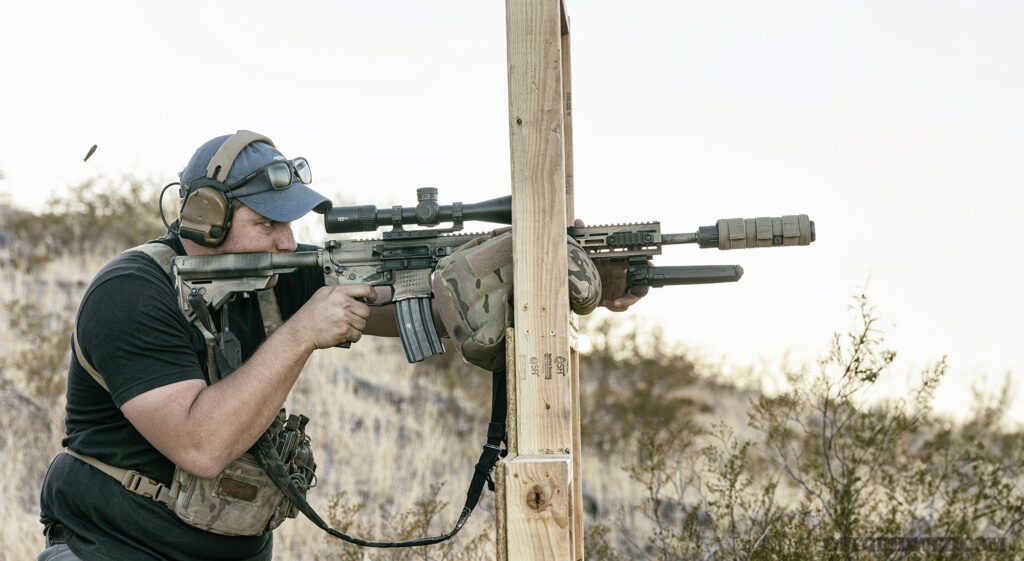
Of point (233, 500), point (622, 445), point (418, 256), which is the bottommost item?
point (622, 445)

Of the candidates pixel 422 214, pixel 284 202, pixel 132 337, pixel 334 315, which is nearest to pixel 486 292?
pixel 422 214

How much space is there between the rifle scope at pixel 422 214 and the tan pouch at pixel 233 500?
34.3 inches

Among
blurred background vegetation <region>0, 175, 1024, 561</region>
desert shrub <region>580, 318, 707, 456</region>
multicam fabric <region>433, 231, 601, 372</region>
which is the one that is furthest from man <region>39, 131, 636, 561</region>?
desert shrub <region>580, 318, 707, 456</region>

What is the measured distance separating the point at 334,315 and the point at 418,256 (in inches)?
15.2

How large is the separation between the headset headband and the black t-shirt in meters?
0.36

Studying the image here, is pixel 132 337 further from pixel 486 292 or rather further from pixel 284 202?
pixel 486 292

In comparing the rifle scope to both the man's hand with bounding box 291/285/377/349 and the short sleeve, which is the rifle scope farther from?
the short sleeve

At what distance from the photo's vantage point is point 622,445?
10.1 metres

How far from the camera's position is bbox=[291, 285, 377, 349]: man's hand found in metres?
2.96

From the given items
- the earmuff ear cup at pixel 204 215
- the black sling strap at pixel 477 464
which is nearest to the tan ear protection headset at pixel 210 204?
the earmuff ear cup at pixel 204 215

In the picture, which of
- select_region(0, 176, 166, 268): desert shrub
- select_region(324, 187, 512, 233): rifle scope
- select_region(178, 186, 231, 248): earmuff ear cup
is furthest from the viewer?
select_region(0, 176, 166, 268): desert shrub

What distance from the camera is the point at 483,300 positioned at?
8.49 feet

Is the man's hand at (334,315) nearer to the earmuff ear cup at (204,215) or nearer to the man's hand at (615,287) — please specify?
the earmuff ear cup at (204,215)

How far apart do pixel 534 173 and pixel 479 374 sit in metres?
9.23
